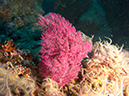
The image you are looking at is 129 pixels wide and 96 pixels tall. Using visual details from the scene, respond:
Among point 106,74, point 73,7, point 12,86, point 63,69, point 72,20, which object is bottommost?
point 12,86

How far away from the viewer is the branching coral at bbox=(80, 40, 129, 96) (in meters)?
2.25

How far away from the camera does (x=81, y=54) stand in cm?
233

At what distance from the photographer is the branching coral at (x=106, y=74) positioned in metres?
2.25

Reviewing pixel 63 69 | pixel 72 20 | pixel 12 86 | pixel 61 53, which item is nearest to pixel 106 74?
pixel 63 69

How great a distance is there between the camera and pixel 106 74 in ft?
8.04

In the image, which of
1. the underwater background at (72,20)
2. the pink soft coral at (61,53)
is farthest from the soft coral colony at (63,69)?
the underwater background at (72,20)

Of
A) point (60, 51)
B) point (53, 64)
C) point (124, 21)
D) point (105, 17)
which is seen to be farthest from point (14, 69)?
point (105, 17)

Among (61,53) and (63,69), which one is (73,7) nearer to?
(61,53)

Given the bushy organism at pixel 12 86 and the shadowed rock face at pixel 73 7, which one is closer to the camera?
the bushy organism at pixel 12 86

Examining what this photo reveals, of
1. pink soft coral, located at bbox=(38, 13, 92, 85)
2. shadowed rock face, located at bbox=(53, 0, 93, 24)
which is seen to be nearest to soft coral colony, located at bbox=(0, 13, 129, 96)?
pink soft coral, located at bbox=(38, 13, 92, 85)

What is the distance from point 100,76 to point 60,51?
4.32 ft

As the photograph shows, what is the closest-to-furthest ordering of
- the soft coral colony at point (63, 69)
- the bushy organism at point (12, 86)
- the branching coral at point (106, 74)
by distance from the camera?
1. the bushy organism at point (12, 86)
2. the soft coral colony at point (63, 69)
3. the branching coral at point (106, 74)

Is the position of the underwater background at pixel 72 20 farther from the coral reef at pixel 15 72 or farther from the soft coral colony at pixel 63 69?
the soft coral colony at pixel 63 69

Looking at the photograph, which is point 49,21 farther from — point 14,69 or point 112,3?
point 112,3
